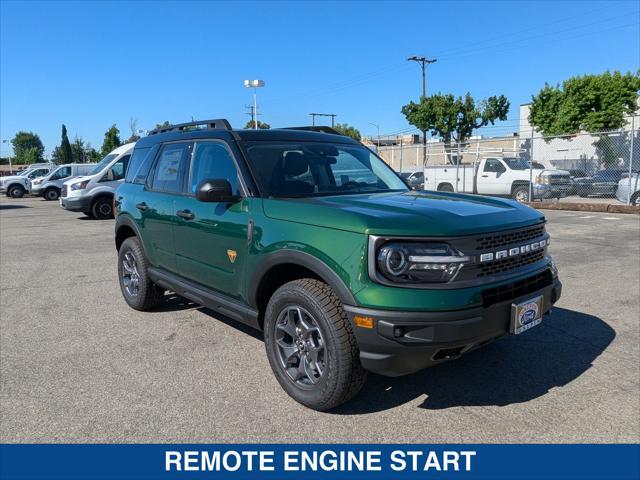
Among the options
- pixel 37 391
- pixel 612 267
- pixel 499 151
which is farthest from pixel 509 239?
pixel 499 151

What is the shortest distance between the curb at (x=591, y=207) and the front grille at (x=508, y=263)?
45.6ft

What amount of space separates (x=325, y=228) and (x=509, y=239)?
1181 millimetres

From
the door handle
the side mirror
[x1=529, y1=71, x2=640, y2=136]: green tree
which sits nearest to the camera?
the side mirror

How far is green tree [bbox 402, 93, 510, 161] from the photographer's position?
44.9 metres

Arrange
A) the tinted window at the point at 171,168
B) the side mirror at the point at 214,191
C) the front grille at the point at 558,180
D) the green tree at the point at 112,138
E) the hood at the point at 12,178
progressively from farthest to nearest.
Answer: the green tree at the point at 112,138, the hood at the point at 12,178, the front grille at the point at 558,180, the tinted window at the point at 171,168, the side mirror at the point at 214,191

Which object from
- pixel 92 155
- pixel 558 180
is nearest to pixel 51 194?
pixel 558 180

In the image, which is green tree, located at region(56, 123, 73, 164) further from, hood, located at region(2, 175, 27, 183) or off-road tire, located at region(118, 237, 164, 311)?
off-road tire, located at region(118, 237, 164, 311)

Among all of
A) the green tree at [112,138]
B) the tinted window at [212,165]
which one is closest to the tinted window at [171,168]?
the tinted window at [212,165]

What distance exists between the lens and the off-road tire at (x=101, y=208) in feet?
52.6

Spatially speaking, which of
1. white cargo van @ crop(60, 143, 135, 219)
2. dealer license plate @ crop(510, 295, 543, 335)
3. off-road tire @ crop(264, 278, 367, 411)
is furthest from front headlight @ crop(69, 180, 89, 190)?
dealer license plate @ crop(510, 295, 543, 335)

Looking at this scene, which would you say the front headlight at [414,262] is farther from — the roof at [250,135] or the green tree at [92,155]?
the green tree at [92,155]

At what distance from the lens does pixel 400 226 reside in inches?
113

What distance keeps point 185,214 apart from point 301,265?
5.31ft

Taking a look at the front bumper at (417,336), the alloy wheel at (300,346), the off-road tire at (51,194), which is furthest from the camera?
the off-road tire at (51,194)
